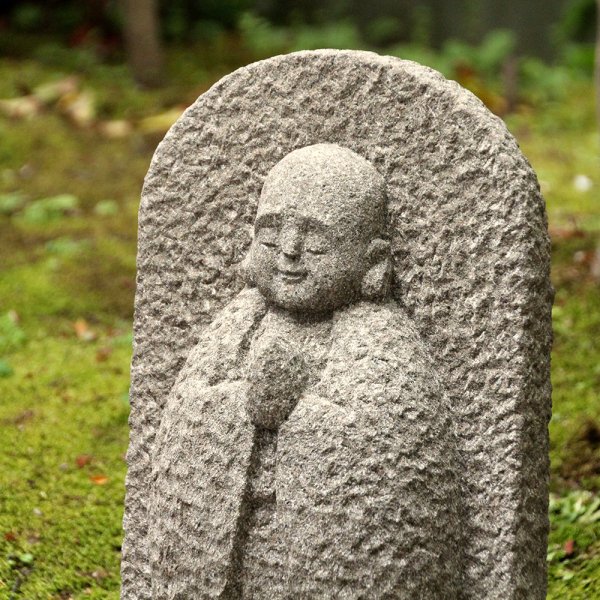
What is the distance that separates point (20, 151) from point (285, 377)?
6.70m

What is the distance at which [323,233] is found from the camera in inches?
109

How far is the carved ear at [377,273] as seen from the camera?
2812 mm

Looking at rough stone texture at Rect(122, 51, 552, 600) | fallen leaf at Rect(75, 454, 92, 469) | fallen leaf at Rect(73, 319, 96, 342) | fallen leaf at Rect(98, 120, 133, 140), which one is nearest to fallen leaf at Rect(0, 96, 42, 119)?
fallen leaf at Rect(98, 120, 133, 140)

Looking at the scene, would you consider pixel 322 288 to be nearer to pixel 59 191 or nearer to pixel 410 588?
pixel 410 588

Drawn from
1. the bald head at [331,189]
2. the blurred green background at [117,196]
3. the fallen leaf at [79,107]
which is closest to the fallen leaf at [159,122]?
the blurred green background at [117,196]

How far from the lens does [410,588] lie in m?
2.64

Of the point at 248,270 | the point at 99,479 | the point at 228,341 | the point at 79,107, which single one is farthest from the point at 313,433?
the point at 79,107

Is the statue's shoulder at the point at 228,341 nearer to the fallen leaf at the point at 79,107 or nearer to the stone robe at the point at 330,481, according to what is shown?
the stone robe at the point at 330,481

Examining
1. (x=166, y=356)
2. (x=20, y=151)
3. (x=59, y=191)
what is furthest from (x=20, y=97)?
(x=166, y=356)

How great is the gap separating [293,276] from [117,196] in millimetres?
5540

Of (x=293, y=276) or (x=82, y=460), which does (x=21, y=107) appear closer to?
(x=82, y=460)

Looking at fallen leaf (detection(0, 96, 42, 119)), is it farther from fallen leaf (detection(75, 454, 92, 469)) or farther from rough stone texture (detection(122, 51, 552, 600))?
rough stone texture (detection(122, 51, 552, 600))

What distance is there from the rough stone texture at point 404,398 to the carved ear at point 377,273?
0.04 m

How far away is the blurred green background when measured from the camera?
424 centimetres
